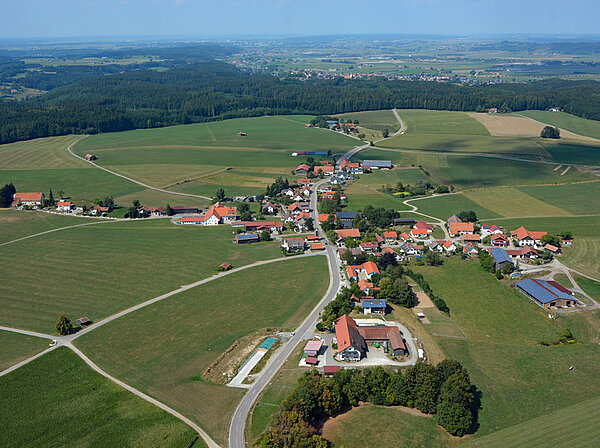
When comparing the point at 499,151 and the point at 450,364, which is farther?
the point at 499,151

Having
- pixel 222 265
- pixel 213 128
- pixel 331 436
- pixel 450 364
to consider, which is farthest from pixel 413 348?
pixel 213 128

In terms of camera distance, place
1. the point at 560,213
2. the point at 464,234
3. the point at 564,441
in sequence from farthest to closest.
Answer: the point at 560,213 → the point at 464,234 → the point at 564,441

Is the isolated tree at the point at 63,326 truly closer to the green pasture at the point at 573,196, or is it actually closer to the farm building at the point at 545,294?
the farm building at the point at 545,294

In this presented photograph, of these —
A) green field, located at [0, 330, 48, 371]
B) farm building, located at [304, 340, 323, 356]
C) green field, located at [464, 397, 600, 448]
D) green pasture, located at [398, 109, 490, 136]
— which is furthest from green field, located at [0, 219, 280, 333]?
green pasture, located at [398, 109, 490, 136]

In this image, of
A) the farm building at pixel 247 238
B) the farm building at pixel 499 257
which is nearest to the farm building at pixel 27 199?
the farm building at pixel 247 238

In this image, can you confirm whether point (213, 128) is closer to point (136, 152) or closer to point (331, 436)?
point (136, 152)

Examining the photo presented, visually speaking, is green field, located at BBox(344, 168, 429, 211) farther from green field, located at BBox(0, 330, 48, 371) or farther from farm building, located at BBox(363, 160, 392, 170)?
green field, located at BBox(0, 330, 48, 371)

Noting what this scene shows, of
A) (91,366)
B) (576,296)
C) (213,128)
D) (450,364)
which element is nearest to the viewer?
(450,364)
